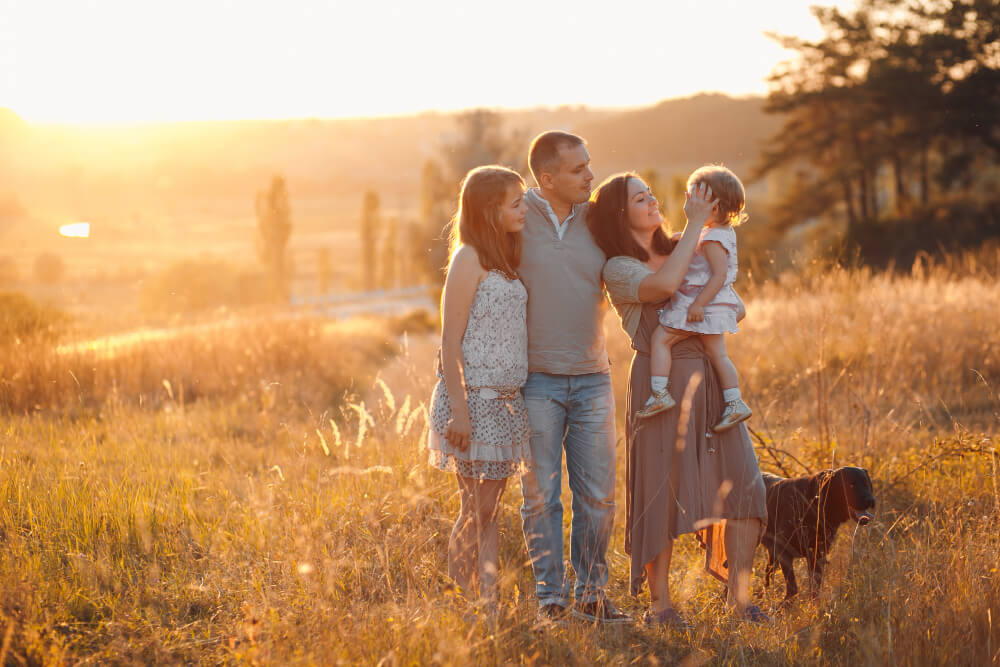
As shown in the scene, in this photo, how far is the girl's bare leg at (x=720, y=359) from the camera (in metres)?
3.43

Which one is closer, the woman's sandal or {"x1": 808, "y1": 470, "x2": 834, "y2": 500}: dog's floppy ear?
the woman's sandal

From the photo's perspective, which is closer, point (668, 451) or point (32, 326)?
point (668, 451)

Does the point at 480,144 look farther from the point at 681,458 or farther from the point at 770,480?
the point at 681,458

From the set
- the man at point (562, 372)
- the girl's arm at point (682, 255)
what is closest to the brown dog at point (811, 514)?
the man at point (562, 372)

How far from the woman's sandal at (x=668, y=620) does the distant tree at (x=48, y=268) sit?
129 feet

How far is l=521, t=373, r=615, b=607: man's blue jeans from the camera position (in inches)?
137

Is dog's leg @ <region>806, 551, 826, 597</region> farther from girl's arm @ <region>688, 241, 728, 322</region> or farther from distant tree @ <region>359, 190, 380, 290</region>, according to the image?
distant tree @ <region>359, 190, 380, 290</region>

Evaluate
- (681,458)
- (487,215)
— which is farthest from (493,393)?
(681,458)

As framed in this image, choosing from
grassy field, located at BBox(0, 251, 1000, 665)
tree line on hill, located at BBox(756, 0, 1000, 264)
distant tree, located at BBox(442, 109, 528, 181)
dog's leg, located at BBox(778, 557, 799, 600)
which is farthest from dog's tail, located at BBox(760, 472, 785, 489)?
distant tree, located at BBox(442, 109, 528, 181)

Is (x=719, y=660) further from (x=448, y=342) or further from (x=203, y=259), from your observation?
(x=203, y=259)

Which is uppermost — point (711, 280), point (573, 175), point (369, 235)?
point (369, 235)

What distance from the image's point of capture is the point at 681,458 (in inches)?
136

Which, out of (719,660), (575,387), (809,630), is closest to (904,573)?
(809,630)

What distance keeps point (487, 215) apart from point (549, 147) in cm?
44
